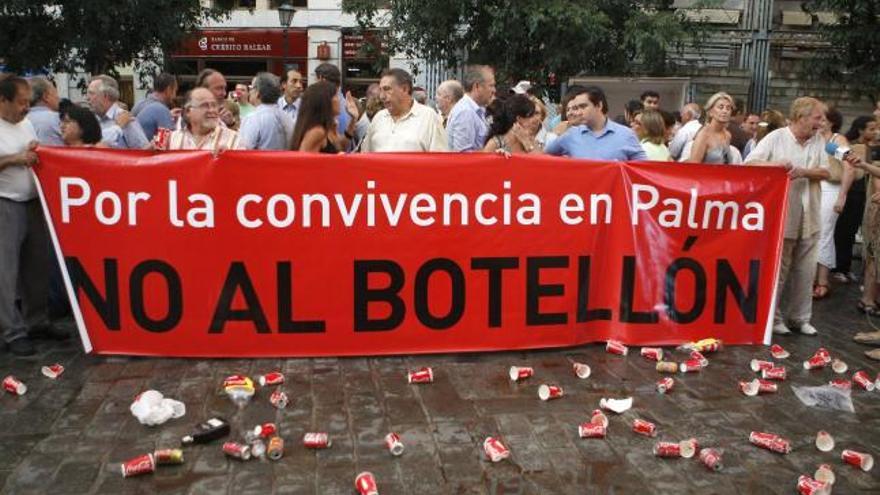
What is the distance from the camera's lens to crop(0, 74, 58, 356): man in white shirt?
5586mm

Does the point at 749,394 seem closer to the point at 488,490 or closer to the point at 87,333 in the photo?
the point at 488,490

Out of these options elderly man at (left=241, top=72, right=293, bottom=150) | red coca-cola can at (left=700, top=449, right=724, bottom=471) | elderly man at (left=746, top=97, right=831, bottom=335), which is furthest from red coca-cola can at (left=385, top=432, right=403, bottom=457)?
elderly man at (left=746, top=97, right=831, bottom=335)

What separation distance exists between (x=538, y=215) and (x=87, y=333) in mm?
3105

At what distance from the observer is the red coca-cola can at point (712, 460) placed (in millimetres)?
4059

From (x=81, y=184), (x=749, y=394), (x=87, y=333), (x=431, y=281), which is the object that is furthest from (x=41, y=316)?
(x=749, y=394)

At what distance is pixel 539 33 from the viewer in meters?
16.7

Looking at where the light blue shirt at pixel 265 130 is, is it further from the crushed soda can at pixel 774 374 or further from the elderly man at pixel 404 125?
the crushed soda can at pixel 774 374

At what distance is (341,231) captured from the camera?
18.3ft

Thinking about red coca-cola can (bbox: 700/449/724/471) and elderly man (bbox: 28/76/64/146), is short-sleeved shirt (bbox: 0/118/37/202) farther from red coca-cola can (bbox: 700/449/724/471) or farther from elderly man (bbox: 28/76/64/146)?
red coca-cola can (bbox: 700/449/724/471)

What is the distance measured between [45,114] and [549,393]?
490cm

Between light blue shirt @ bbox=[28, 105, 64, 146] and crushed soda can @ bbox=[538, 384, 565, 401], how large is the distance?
4440 millimetres

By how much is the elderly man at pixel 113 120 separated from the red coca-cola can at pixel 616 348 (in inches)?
165

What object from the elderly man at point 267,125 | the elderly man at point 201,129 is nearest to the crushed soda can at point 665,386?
the elderly man at point 201,129

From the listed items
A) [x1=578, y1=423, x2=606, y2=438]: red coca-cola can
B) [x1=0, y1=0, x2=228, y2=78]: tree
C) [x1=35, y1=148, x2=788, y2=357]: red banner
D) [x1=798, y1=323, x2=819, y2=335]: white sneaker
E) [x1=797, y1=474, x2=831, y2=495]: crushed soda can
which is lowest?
[x1=798, y1=323, x2=819, y2=335]: white sneaker
